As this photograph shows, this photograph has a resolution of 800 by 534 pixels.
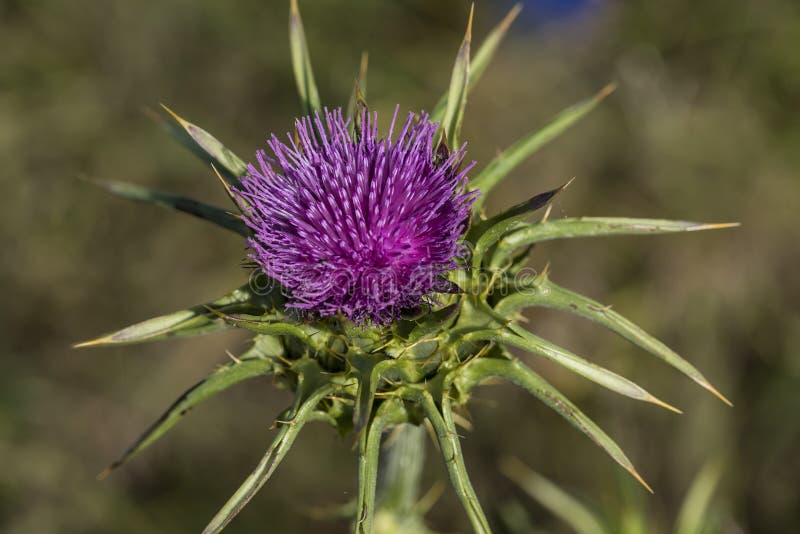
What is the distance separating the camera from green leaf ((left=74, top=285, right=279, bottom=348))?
205 cm

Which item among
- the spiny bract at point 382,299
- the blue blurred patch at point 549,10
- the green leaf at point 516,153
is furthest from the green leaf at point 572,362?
the blue blurred patch at point 549,10

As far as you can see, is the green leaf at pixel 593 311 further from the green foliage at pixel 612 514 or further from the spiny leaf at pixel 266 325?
the green foliage at pixel 612 514

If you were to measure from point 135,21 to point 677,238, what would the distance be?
4196 mm

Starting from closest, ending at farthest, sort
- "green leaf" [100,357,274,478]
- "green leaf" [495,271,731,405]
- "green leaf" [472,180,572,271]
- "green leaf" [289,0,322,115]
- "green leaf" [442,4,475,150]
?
"green leaf" [472,180,572,271] → "green leaf" [495,271,731,405] → "green leaf" [100,357,274,478] → "green leaf" [442,4,475,150] → "green leaf" [289,0,322,115]

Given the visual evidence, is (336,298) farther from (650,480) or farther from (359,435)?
(650,480)

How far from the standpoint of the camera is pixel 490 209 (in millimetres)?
4523

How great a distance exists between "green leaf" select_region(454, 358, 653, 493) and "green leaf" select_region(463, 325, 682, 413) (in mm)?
85

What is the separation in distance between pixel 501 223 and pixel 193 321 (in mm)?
1037

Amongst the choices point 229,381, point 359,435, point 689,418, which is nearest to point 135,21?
point 229,381

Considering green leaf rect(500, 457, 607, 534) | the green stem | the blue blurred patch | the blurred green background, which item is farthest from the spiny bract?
the blue blurred patch

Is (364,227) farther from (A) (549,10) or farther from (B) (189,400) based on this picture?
(A) (549,10)

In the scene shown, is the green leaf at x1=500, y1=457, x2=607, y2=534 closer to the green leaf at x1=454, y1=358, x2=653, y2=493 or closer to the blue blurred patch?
the green leaf at x1=454, y1=358, x2=653, y2=493

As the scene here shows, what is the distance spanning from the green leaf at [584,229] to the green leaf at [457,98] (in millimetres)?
404

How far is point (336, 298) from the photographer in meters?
2.07
